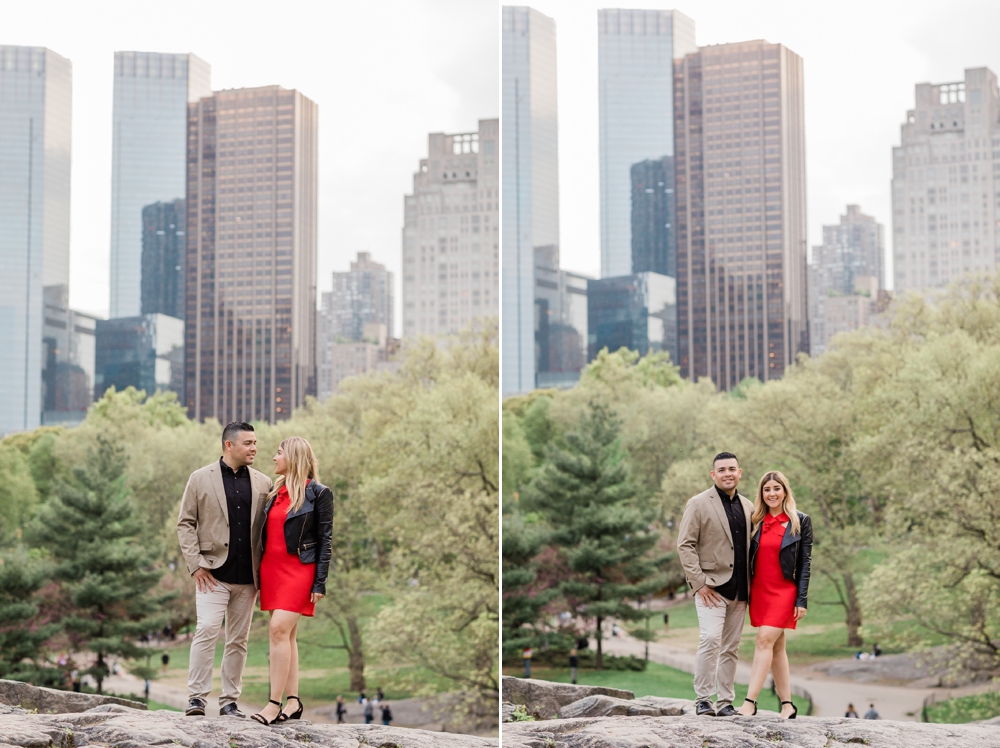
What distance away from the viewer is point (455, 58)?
52.5 ft

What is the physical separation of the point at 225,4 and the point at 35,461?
8.39 metres

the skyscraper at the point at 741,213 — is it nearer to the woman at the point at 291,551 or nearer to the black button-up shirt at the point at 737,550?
the black button-up shirt at the point at 737,550

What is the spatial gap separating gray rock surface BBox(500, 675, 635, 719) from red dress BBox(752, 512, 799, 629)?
8.27ft

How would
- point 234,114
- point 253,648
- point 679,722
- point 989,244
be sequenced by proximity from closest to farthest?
point 679,722
point 989,244
point 253,648
point 234,114

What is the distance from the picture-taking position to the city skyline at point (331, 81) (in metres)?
16.0

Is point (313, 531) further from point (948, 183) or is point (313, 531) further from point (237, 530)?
point (948, 183)

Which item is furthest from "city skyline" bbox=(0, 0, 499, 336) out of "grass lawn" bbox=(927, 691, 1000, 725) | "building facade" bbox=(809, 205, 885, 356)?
"grass lawn" bbox=(927, 691, 1000, 725)

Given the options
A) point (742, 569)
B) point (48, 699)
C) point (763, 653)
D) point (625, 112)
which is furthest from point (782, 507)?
point (625, 112)

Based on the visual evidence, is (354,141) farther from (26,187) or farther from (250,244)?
(26,187)

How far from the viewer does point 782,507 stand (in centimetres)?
506

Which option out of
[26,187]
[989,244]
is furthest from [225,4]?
[989,244]

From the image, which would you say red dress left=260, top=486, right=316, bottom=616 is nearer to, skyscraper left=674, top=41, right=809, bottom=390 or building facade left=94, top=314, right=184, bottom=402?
skyscraper left=674, top=41, right=809, bottom=390

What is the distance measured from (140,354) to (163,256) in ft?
6.08

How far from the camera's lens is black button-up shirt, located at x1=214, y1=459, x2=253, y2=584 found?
4.68 m
